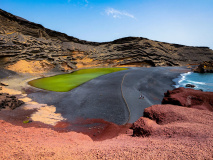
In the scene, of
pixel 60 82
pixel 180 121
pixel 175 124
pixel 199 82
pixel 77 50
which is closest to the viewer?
pixel 175 124

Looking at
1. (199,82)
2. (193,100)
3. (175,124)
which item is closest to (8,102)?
(175,124)

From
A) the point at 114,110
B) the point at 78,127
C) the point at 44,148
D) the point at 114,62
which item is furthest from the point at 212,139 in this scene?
the point at 114,62

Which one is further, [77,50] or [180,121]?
[77,50]

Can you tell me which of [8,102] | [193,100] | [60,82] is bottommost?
[8,102]

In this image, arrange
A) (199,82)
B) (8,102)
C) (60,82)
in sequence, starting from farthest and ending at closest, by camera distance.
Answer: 1. (199,82)
2. (60,82)
3. (8,102)

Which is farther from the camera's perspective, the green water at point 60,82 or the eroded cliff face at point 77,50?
the eroded cliff face at point 77,50

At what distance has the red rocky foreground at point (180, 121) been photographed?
2769mm

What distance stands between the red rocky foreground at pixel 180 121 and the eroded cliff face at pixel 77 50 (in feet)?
92.7

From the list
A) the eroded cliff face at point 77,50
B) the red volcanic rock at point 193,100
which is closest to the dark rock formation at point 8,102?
the red volcanic rock at point 193,100

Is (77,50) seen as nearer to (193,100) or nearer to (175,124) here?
(193,100)

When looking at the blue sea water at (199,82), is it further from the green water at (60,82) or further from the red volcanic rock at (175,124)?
the red volcanic rock at (175,124)

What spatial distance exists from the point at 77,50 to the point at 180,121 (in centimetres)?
4068

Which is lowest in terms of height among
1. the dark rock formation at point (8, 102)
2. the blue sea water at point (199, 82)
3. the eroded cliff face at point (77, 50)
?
the dark rock formation at point (8, 102)

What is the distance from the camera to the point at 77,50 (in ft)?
132
